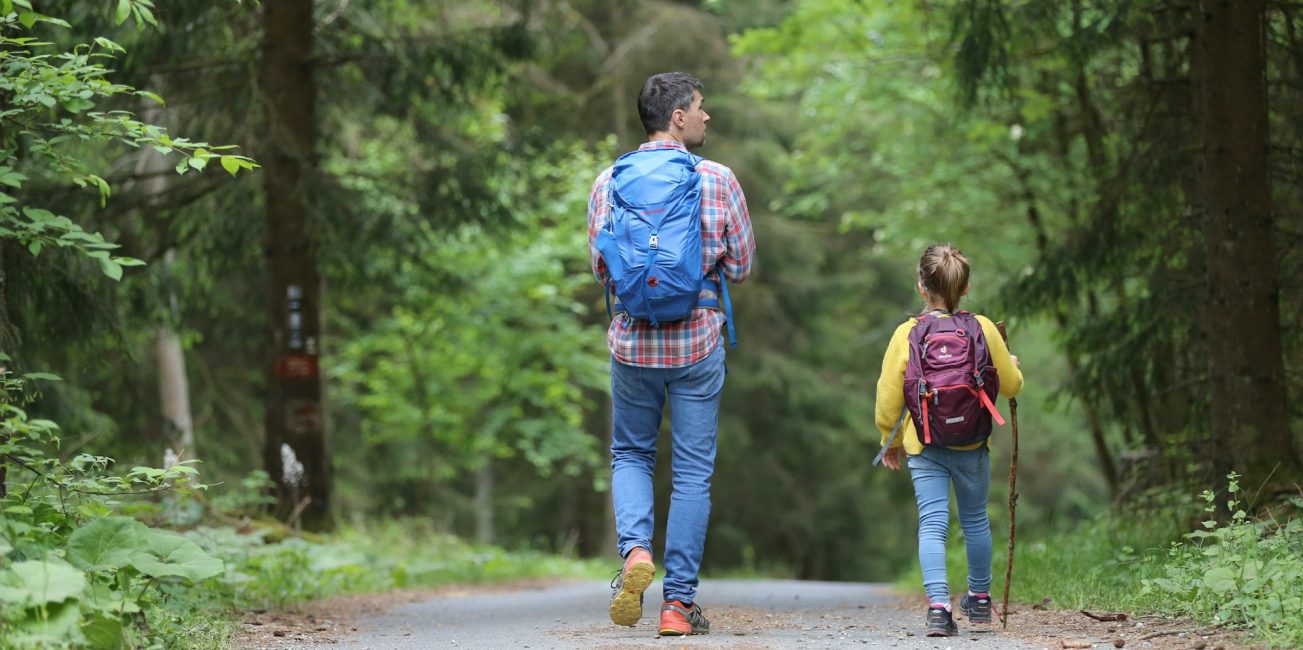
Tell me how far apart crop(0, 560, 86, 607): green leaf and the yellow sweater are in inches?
121

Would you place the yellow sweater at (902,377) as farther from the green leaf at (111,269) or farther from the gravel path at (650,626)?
the green leaf at (111,269)

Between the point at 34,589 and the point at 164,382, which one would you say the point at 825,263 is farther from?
the point at 34,589

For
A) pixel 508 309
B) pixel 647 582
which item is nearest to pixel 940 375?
pixel 647 582

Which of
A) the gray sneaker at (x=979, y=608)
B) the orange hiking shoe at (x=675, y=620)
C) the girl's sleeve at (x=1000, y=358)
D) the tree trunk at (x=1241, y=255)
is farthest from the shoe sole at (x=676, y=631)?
the tree trunk at (x=1241, y=255)

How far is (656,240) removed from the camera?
5.08 metres

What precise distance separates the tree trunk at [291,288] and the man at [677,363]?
5.41m

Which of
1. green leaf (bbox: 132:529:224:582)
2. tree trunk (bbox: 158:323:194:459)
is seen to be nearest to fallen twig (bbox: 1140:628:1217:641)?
green leaf (bbox: 132:529:224:582)

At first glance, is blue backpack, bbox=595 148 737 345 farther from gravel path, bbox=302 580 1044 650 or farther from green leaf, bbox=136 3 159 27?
green leaf, bbox=136 3 159 27

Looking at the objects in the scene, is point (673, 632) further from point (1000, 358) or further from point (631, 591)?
point (1000, 358)

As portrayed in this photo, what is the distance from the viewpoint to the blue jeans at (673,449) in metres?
5.23

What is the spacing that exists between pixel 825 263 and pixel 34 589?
22127 mm

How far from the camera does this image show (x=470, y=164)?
37.3 feet

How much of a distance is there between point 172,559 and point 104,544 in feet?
0.75

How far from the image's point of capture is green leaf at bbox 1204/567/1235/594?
190 inches
